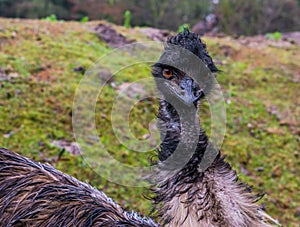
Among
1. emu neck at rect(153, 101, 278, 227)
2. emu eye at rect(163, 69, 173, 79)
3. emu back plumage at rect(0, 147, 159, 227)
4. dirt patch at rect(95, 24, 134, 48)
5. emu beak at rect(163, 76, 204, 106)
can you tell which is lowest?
dirt patch at rect(95, 24, 134, 48)

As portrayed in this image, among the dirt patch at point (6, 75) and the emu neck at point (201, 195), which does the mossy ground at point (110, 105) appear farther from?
the emu neck at point (201, 195)

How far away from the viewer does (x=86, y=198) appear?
116 inches

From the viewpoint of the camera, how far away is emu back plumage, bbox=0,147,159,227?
9.17 feet

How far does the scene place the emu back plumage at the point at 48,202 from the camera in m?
2.79

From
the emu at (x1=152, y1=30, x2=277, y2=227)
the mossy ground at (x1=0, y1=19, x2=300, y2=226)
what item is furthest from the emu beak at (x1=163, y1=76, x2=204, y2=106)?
the mossy ground at (x1=0, y1=19, x2=300, y2=226)

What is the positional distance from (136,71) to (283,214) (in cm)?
305

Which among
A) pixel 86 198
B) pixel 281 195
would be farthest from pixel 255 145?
pixel 86 198

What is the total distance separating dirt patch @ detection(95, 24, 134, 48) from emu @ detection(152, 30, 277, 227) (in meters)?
5.23

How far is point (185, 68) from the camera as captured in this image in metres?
2.70

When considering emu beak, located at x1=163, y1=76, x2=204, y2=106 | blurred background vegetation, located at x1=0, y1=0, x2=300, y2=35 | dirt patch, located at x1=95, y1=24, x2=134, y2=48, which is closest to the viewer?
emu beak, located at x1=163, y1=76, x2=204, y2=106

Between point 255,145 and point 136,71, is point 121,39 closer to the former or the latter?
point 136,71

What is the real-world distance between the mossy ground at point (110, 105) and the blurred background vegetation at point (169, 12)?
4.72 meters

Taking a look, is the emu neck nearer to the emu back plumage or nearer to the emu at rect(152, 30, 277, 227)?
the emu at rect(152, 30, 277, 227)

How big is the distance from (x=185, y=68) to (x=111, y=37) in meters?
5.64
